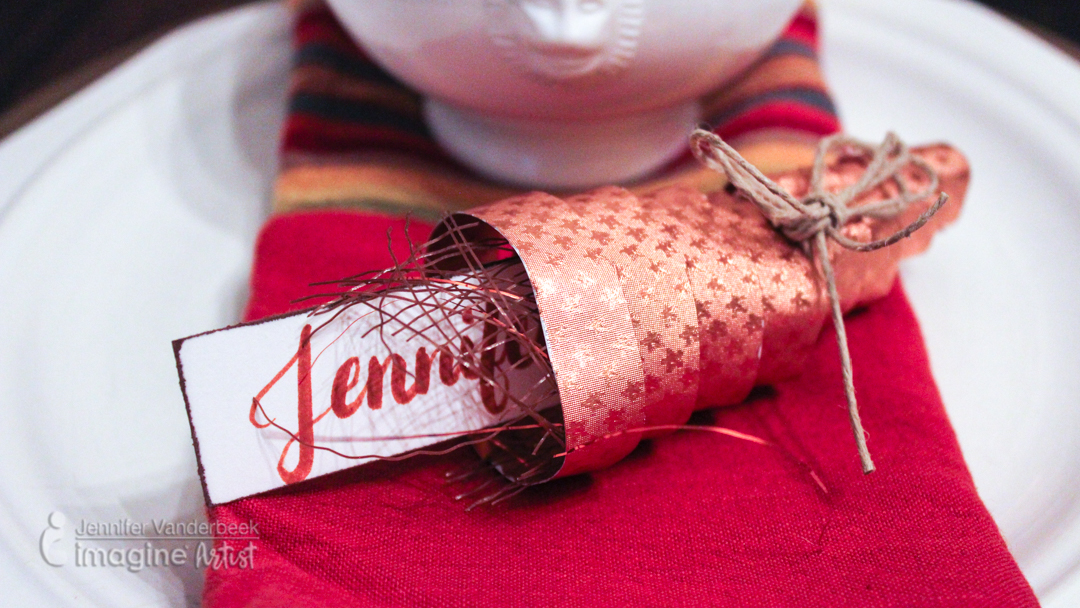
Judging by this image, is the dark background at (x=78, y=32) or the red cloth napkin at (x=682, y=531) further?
the dark background at (x=78, y=32)

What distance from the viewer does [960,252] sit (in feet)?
1.81

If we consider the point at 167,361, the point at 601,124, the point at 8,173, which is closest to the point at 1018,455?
the point at 601,124

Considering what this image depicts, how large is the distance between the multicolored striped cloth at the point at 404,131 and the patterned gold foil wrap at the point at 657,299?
0.15 metres

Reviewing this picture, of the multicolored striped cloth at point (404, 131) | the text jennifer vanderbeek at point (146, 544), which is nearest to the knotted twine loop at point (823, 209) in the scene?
the multicolored striped cloth at point (404, 131)

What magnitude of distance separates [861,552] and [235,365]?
0.27 m

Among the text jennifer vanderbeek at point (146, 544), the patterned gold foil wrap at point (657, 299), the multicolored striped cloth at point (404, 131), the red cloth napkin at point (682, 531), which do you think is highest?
the multicolored striped cloth at point (404, 131)

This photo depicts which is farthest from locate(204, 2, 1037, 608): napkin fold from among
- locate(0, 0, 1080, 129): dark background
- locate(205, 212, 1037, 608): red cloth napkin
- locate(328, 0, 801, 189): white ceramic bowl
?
locate(0, 0, 1080, 129): dark background

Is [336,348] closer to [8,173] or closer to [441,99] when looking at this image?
[441,99]

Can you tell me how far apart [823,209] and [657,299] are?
10cm

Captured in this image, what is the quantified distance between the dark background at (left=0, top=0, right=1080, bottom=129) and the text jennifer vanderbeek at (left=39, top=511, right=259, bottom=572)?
1.12 feet

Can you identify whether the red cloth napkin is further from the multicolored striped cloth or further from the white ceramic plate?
the multicolored striped cloth

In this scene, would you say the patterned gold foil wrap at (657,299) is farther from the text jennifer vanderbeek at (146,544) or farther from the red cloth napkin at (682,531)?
the text jennifer vanderbeek at (146,544)

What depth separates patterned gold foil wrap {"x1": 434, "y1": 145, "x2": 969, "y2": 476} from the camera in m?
0.34

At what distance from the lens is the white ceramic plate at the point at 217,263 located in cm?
40
